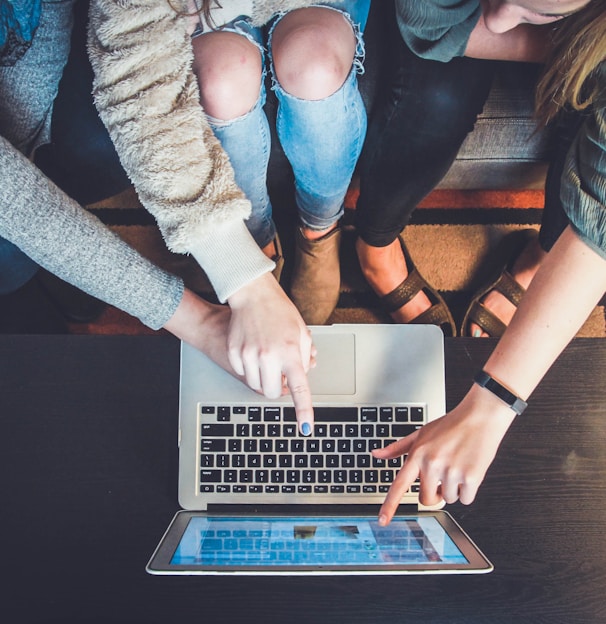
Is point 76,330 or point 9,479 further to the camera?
point 76,330

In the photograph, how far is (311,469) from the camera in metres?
0.70

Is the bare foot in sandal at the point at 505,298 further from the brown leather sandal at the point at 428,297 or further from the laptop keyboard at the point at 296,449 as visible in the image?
the laptop keyboard at the point at 296,449

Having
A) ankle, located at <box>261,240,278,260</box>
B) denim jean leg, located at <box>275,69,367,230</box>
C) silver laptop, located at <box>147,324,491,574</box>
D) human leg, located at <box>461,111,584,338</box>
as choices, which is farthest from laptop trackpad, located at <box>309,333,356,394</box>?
human leg, located at <box>461,111,584,338</box>

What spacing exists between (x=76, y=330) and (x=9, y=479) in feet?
1.97

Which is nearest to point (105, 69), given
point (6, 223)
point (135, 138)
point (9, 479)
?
point (135, 138)

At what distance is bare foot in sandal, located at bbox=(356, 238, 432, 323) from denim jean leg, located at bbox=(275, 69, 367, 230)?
0.22 meters

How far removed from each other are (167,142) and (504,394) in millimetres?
506

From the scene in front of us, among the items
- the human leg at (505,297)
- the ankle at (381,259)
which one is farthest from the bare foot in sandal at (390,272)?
the human leg at (505,297)

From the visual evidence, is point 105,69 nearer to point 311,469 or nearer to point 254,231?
point 254,231

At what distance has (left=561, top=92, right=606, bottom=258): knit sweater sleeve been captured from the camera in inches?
25.5

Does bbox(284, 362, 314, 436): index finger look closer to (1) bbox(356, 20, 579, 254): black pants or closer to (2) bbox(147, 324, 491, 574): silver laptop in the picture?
(2) bbox(147, 324, 491, 574): silver laptop

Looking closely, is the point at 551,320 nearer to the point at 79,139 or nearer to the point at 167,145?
the point at 167,145

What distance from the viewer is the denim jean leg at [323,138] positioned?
0.79m

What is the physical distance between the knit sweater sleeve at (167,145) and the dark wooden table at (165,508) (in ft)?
0.48
